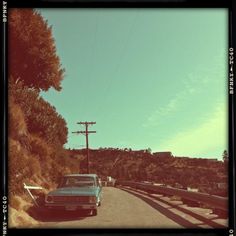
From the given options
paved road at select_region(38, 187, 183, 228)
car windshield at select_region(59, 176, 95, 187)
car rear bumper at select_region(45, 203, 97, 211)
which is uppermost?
car windshield at select_region(59, 176, 95, 187)

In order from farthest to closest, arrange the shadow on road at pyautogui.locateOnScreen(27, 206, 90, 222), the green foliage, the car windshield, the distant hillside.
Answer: the car windshield
the green foliage
the shadow on road at pyautogui.locateOnScreen(27, 206, 90, 222)
the distant hillside

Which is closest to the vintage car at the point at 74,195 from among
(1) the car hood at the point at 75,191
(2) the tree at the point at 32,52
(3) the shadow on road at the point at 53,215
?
(1) the car hood at the point at 75,191

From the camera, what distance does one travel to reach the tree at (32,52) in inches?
→ 363

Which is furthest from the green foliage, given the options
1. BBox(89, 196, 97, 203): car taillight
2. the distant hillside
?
BBox(89, 196, 97, 203): car taillight

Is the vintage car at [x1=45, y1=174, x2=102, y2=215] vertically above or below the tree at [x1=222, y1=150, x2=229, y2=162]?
below

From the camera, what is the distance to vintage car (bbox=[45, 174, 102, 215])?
35.2ft

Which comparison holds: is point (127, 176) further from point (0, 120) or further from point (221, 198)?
point (0, 120)

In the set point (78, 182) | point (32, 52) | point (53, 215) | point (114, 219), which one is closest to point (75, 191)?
point (78, 182)

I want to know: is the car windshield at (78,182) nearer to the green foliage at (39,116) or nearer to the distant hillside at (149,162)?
the distant hillside at (149,162)

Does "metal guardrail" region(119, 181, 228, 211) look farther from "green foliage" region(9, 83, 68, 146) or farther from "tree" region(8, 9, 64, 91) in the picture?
"tree" region(8, 9, 64, 91)

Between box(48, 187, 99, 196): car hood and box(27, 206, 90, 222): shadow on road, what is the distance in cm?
55

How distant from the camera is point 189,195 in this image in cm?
1295

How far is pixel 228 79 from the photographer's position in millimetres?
8742

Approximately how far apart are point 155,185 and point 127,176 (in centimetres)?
159
